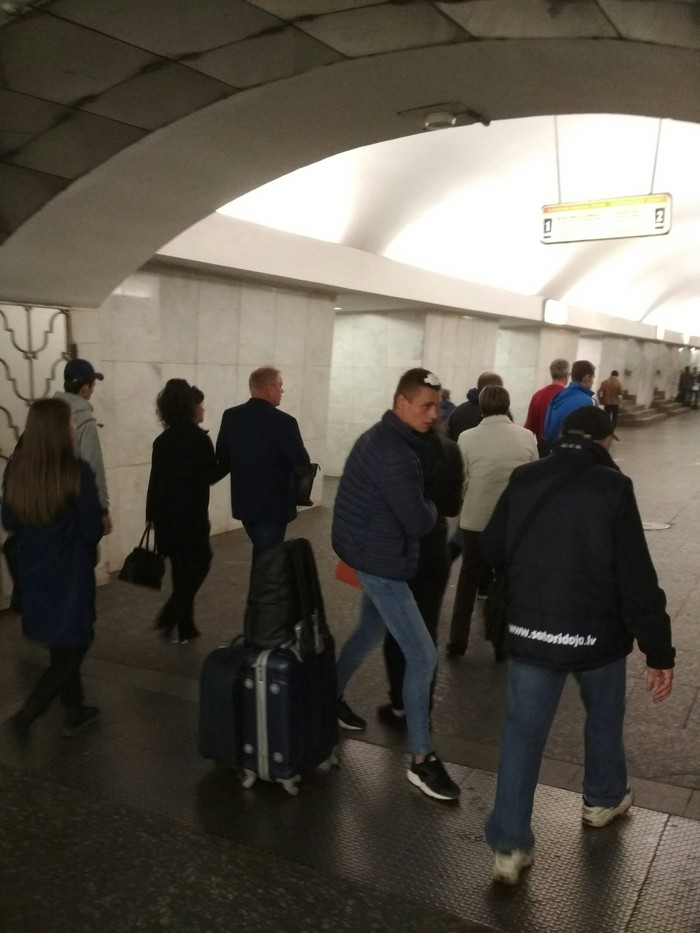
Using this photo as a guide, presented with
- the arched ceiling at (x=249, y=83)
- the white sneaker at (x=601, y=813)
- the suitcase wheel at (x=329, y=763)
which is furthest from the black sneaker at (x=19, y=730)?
the arched ceiling at (x=249, y=83)

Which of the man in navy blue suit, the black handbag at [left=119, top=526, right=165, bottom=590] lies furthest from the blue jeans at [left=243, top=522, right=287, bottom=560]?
the black handbag at [left=119, top=526, right=165, bottom=590]

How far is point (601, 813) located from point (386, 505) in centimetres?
152

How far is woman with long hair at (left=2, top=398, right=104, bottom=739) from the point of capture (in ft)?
12.1

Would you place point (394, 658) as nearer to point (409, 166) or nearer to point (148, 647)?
point (148, 647)

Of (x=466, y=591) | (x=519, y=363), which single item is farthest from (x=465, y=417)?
(x=519, y=363)

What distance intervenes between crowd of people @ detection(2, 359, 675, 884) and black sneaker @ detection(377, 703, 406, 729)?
0.04 feet

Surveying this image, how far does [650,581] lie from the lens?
267 cm

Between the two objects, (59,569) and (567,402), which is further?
(567,402)

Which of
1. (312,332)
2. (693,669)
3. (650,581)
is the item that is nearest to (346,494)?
(650,581)

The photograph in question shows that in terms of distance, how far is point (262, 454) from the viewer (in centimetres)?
498

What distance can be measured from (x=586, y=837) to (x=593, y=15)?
337 cm

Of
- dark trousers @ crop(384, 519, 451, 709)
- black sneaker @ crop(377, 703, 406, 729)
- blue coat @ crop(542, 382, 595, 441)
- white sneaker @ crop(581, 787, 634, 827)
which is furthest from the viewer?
blue coat @ crop(542, 382, 595, 441)

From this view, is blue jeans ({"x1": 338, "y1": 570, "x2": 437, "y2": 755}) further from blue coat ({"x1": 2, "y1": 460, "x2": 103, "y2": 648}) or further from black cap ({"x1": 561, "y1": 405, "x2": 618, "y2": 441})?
blue coat ({"x1": 2, "y1": 460, "x2": 103, "y2": 648})

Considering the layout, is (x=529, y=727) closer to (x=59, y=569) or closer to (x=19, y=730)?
(x=59, y=569)
